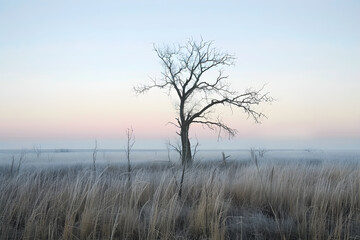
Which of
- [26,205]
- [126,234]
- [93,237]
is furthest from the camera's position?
[26,205]

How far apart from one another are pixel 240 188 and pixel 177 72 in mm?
17136

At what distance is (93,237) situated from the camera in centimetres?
396

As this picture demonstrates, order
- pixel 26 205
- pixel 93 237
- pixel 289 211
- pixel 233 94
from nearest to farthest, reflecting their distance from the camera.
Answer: pixel 93 237
pixel 26 205
pixel 289 211
pixel 233 94

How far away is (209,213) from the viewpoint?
15.9 feet

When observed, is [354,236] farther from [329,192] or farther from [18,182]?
[18,182]

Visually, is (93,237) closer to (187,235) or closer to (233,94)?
(187,235)

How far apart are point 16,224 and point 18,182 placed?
2.25 m

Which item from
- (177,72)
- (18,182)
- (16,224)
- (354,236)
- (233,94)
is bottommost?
(354,236)

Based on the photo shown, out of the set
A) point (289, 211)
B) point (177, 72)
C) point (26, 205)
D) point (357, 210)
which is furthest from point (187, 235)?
point (177, 72)

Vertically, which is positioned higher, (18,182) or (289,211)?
(18,182)

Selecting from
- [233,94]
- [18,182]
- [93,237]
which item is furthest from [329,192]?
[233,94]

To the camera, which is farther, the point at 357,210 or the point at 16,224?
the point at 357,210

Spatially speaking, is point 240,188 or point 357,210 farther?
point 240,188

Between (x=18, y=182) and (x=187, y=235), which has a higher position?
(x=18, y=182)
